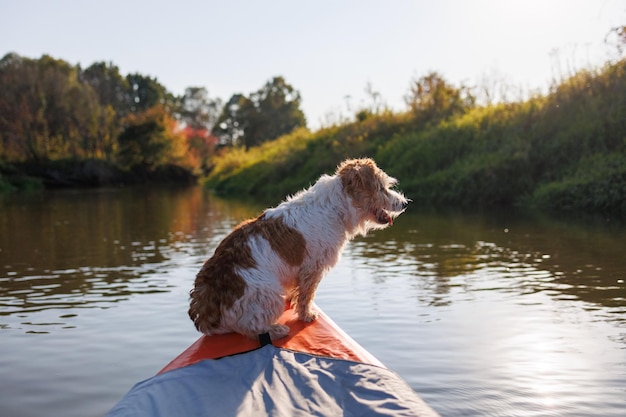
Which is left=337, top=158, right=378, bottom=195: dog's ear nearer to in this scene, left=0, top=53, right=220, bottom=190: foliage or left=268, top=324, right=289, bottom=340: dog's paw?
left=268, top=324, right=289, bottom=340: dog's paw

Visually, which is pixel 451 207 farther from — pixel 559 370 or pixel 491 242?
pixel 559 370

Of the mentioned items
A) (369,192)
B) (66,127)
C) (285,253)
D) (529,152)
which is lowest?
(285,253)

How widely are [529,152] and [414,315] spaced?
13716mm

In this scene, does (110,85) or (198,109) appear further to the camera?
(198,109)

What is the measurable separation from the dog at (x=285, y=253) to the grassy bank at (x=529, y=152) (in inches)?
489

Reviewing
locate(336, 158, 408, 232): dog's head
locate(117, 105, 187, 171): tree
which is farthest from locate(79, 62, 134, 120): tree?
locate(336, 158, 408, 232): dog's head

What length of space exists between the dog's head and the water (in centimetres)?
132

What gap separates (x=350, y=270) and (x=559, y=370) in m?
5.26

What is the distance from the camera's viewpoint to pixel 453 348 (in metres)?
6.11

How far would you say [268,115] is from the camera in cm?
7188

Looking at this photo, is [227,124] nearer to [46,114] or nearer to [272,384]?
[46,114]

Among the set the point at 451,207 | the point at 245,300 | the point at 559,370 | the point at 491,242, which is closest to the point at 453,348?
the point at 559,370

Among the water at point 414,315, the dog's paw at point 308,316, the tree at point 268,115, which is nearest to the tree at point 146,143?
the tree at point 268,115

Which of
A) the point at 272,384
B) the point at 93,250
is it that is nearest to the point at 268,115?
the point at 93,250
